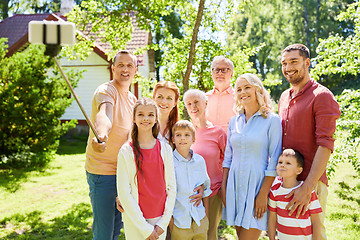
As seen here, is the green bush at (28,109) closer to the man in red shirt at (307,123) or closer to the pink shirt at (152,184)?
the pink shirt at (152,184)

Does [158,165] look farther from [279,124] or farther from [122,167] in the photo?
[279,124]

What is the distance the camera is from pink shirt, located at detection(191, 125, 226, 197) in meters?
3.21

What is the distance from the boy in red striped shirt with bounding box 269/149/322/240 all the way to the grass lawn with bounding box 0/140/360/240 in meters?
2.26

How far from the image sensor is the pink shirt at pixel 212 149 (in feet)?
10.5

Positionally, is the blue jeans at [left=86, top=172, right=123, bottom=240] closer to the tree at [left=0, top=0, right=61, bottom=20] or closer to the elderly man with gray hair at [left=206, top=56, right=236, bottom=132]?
the elderly man with gray hair at [left=206, top=56, right=236, bottom=132]

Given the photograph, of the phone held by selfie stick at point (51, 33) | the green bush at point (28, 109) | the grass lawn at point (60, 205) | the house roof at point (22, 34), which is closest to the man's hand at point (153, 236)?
the phone held by selfie stick at point (51, 33)

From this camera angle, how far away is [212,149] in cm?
322

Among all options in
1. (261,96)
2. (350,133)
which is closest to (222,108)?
(261,96)

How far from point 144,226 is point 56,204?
468 centimetres

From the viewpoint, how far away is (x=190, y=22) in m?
7.36

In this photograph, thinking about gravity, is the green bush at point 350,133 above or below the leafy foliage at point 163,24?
below

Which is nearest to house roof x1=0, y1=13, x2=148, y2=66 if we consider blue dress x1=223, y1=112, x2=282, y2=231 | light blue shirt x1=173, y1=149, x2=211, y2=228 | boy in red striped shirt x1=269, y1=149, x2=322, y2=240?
light blue shirt x1=173, y1=149, x2=211, y2=228

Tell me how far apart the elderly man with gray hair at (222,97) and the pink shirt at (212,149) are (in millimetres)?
439

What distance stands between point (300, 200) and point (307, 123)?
0.64m
